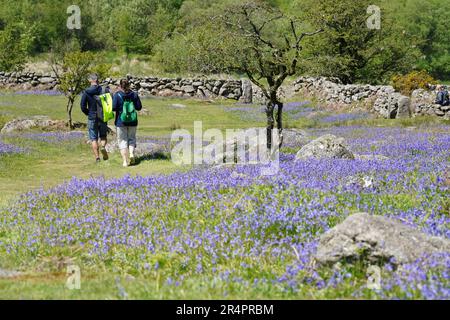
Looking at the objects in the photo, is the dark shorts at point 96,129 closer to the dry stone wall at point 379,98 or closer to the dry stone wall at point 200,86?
the dry stone wall at point 379,98

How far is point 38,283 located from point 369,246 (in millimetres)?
3984

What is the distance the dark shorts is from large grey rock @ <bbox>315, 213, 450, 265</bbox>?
12.3m

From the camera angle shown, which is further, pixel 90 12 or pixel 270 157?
pixel 90 12

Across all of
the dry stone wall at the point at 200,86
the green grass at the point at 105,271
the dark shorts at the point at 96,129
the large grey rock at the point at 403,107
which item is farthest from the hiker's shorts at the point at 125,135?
the dry stone wall at the point at 200,86

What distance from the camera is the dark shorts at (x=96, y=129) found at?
1761 centimetres

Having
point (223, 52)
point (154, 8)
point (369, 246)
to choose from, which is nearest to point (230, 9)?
point (223, 52)

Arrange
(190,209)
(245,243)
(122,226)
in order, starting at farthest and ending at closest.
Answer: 1. (190,209)
2. (122,226)
3. (245,243)

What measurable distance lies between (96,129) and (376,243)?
1285 cm

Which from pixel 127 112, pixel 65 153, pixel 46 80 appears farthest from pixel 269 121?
pixel 46 80

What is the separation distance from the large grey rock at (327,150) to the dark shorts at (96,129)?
6.50 meters

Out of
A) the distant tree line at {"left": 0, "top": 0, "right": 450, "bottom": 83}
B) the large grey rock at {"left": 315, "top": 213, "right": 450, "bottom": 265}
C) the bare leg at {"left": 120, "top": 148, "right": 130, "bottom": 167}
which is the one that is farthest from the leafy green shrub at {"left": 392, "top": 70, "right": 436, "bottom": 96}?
the large grey rock at {"left": 315, "top": 213, "right": 450, "bottom": 265}

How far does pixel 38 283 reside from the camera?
689 centimetres

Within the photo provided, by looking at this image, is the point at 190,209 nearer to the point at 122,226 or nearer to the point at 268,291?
the point at 122,226

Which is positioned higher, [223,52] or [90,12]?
[90,12]
